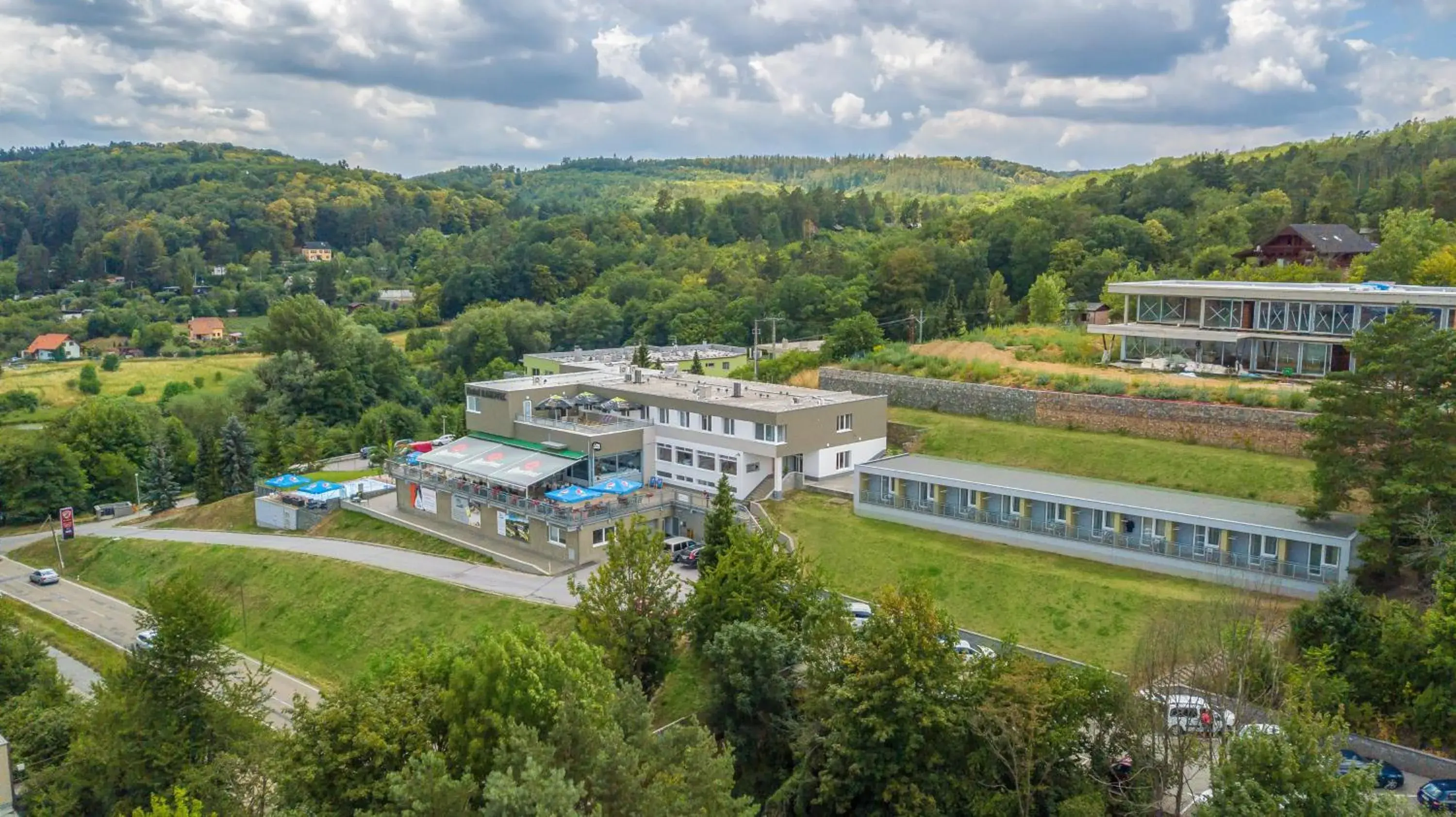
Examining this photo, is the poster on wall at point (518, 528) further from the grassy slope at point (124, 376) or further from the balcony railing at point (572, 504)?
the grassy slope at point (124, 376)

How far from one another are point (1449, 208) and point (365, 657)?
6152cm

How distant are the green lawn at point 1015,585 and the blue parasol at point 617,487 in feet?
19.9

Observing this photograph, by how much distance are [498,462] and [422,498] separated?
418 cm

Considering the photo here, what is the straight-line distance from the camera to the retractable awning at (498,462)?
35750 mm

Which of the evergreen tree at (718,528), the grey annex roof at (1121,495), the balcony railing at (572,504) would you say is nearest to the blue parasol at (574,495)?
the balcony railing at (572,504)

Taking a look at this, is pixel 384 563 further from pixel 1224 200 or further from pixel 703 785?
pixel 1224 200

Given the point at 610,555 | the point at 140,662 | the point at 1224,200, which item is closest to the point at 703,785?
the point at 610,555

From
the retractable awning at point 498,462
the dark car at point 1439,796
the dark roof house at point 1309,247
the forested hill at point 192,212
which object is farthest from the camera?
the forested hill at point 192,212

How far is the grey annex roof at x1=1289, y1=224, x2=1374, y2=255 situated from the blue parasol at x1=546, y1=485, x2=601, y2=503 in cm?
3898

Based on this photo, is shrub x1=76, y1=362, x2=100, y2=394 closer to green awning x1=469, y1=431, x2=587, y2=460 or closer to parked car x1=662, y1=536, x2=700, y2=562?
green awning x1=469, y1=431, x2=587, y2=460

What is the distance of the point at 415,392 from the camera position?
70.2 m

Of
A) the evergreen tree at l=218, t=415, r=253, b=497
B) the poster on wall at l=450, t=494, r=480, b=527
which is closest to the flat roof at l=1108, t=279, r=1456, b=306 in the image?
the poster on wall at l=450, t=494, r=480, b=527

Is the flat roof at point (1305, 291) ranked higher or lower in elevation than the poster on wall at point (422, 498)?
higher

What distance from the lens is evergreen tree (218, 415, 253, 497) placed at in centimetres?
5116
